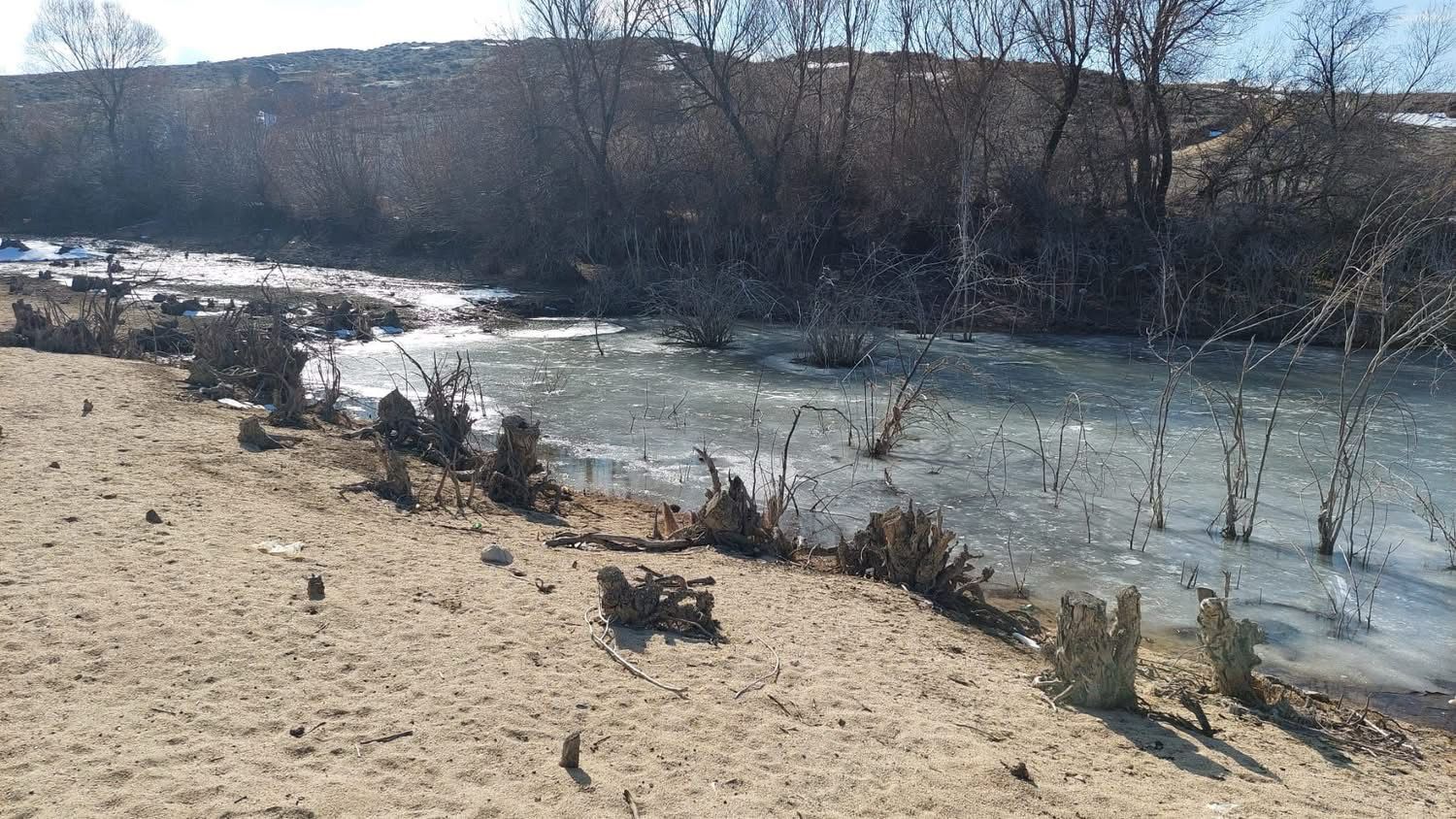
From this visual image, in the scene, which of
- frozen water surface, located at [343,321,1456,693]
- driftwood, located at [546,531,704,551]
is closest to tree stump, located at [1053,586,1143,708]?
frozen water surface, located at [343,321,1456,693]

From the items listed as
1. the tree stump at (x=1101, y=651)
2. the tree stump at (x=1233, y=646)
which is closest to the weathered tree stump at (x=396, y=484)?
the tree stump at (x=1101, y=651)

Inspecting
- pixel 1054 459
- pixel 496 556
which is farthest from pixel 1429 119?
pixel 496 556

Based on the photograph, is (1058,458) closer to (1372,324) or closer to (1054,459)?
(1054,459)

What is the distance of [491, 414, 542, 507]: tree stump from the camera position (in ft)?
27.0

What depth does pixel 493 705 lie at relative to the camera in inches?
175

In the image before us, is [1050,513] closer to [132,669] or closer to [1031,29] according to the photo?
[132,669]

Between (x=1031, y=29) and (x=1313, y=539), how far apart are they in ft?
55.4

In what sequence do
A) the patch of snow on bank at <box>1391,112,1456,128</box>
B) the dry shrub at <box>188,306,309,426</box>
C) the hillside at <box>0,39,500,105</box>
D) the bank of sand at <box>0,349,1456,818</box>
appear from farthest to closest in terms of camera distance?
the hillside at <box>0,39,500,105</box> → the patch of snow on bank at <box>1391,112,1456,128</box> → the dry shrub at <box>188,306,309,426</box> → the bank of sand at <box>0,349,1456,818</box>

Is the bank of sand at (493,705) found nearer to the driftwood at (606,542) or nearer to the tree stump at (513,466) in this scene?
the driftwood at (606,542)

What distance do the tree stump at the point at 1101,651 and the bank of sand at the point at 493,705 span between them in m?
0.16

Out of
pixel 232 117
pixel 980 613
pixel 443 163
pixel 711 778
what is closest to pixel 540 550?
pixel 980 613

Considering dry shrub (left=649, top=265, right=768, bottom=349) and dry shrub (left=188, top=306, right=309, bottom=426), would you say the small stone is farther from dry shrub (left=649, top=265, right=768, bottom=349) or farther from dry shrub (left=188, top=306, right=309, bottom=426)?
dry shrub (left=649, top=265, right=768, bottom=349)

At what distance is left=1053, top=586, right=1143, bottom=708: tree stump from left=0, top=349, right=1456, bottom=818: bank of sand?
0.16 metres

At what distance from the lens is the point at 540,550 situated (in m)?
7.03
